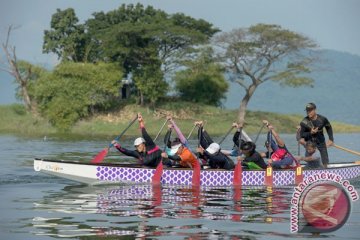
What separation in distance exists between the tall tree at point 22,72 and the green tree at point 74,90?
1709 mm

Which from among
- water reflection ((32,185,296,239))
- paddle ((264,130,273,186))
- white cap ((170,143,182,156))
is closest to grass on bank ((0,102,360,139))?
white cap ((170,143,182,156))

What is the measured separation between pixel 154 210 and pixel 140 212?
1.32 ft

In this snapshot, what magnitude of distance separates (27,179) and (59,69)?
134 ft

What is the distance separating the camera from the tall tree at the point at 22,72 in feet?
217

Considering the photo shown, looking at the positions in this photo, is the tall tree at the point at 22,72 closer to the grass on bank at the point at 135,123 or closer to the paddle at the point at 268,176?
A: the grass on bank at the point at 135,123

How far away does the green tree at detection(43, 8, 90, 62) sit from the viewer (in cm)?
7125

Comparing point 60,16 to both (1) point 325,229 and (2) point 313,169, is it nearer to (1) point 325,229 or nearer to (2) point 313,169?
(2) point 313,169

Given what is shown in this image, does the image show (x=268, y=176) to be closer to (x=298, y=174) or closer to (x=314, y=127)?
(x=298, y=174)

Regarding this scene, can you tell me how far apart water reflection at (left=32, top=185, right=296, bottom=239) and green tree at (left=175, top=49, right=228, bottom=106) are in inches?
1878

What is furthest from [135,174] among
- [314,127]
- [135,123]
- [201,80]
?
[201,80]

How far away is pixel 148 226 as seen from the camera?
15.2 meters

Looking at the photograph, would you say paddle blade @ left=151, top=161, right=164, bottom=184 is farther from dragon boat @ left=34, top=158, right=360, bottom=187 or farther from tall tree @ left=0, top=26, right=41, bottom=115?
tall tree @ left=0, top=26, right=41, bottom=115

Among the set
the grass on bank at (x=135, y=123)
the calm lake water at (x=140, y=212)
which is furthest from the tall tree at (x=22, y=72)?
the calm lake water at (x=140, y=212)

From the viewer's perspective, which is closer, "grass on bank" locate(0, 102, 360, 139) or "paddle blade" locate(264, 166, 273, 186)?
"paddle blade" locate(264, 166, 273, 186)
